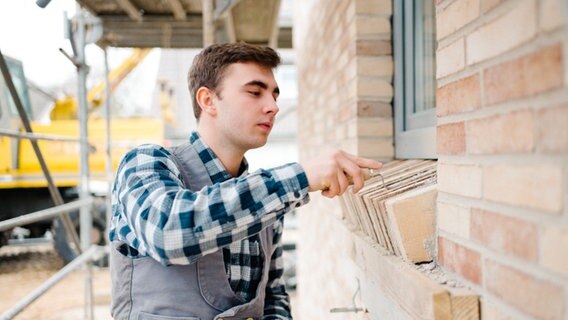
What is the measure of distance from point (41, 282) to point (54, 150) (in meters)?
2.20

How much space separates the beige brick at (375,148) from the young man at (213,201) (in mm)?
529

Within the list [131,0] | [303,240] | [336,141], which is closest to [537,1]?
[336,141]

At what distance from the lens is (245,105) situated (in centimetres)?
156

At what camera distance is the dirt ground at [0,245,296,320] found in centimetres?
677

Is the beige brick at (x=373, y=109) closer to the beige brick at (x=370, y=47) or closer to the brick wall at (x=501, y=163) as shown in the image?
the beige brick at (x=370, y=47)

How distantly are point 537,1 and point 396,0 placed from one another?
1354mm

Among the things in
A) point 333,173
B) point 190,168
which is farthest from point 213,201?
point 190,168

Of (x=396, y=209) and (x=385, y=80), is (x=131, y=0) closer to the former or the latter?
(x=385, y=80)

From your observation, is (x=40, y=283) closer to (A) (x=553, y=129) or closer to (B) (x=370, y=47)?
(B) (x=370, y=47)

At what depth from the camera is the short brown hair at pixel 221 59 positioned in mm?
1608

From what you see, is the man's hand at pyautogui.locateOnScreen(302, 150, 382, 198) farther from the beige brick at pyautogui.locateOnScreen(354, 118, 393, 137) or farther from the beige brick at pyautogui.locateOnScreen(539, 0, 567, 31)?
the beige brick at pyautogui.locateOnScreen(354, 118, 393, 137)

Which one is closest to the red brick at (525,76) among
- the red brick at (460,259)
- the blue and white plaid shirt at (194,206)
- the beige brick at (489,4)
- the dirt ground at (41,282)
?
the beige brick at (489,4)

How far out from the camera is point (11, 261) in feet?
29.9

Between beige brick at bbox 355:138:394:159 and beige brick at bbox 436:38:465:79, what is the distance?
0.86 meters
